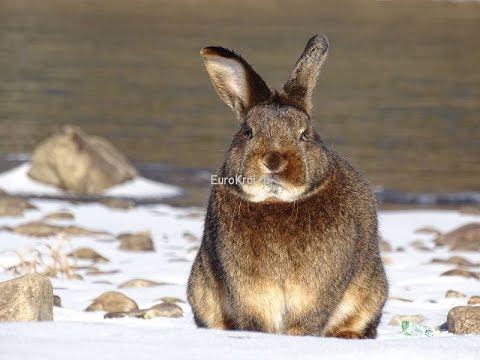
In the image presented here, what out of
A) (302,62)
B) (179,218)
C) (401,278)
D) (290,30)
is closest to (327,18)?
(290,30)

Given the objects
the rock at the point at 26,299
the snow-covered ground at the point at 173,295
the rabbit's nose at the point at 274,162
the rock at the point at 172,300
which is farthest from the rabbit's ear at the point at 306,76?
the rock at the point at 172,300

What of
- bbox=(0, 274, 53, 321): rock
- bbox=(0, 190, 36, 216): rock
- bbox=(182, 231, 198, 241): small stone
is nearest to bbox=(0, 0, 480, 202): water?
bbox=(0, 190, 36, 216): rock

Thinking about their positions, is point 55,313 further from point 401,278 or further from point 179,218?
point 179,218

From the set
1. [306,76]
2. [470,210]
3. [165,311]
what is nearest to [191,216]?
[470,210]

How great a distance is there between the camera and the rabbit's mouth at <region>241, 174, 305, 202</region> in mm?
5290

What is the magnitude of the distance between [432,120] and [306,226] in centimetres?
1683

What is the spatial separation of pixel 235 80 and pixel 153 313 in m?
2.15

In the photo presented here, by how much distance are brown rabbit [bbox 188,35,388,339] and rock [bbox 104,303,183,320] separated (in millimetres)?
1574

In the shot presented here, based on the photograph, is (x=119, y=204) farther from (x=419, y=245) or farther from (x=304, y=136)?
(x=304, y=136)

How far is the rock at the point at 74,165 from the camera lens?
1463 centimetres

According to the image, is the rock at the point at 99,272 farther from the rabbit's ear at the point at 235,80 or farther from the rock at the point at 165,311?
the rabbit's ear at the point at 235,80

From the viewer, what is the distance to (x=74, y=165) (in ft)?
48.4

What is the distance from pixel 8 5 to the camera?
4769 cm

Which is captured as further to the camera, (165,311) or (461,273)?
(461,273)
